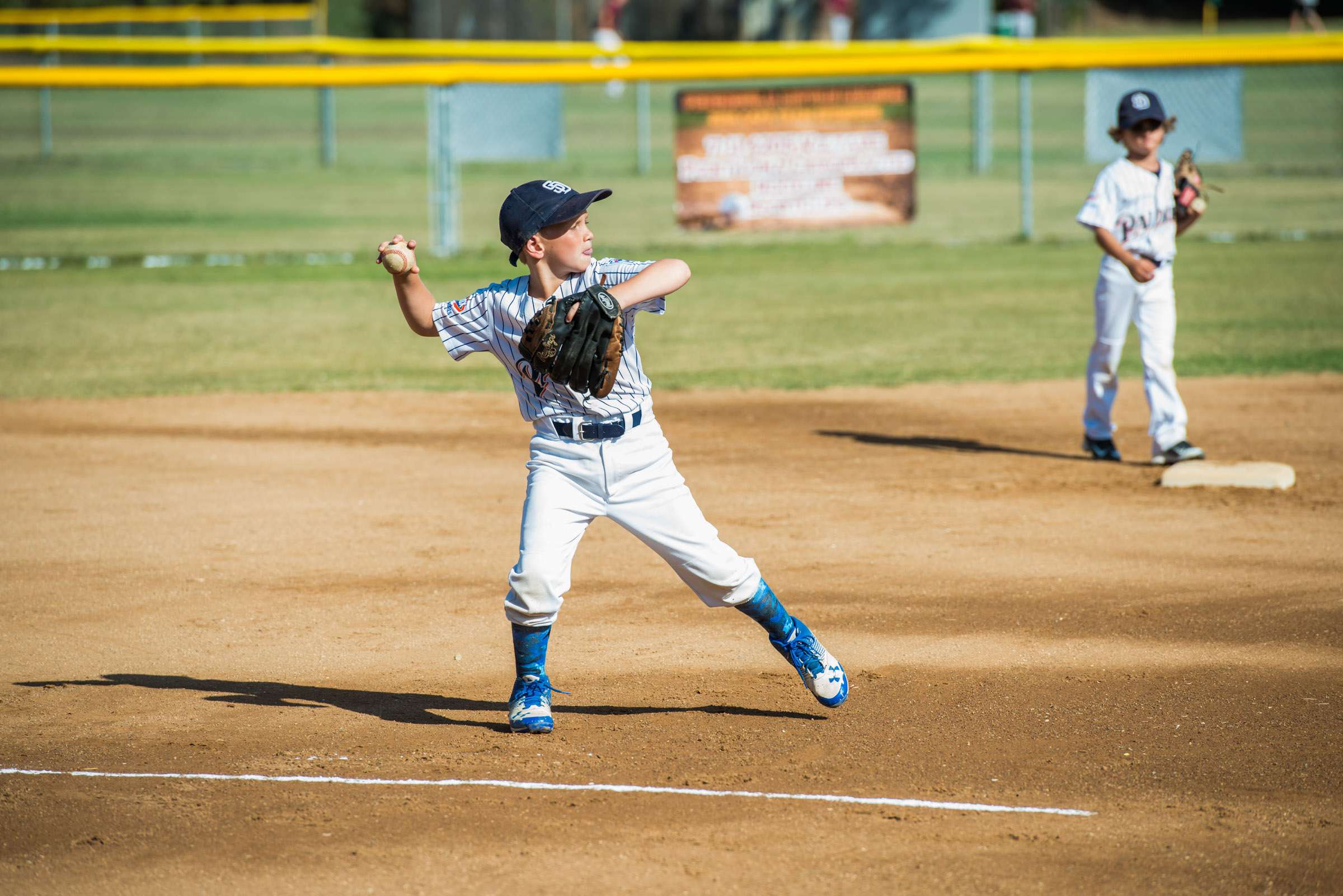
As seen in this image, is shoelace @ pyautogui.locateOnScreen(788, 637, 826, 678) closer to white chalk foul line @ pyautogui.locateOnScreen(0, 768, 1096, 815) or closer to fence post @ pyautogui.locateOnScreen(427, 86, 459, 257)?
white chalk foul line @ pyautogui.locateOnScreen(0, 768, 1096, 815)

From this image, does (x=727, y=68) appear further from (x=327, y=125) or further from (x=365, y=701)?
(x=365, y=701)

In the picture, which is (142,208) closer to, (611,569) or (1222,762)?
(611,569)

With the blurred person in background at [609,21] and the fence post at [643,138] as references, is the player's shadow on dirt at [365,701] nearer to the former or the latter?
the fence post at [643,138]

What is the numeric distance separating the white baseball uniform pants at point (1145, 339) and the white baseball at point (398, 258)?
4.97 metres

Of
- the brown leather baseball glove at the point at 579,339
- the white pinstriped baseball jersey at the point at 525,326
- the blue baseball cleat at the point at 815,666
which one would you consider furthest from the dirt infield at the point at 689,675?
the brown leather baseball glove at the point at 579,339

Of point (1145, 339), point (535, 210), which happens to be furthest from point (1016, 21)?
point (535, 210)

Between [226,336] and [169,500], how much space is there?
18.9 ft

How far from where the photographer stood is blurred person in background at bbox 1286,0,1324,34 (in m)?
39.3

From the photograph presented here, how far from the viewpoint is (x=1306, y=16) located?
41.5 meters

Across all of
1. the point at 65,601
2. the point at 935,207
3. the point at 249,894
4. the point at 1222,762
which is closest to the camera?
the point at 249,894

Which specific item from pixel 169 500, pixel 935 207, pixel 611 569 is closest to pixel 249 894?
pixel 611 569

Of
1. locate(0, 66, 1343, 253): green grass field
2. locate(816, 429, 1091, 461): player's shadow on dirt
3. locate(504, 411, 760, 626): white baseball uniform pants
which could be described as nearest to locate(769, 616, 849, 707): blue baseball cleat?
locate(504, 411, 760, 626): white baseball uniform pants

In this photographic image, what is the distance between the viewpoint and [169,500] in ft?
26.6

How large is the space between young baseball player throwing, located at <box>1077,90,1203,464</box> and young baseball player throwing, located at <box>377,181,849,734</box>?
437 cm
